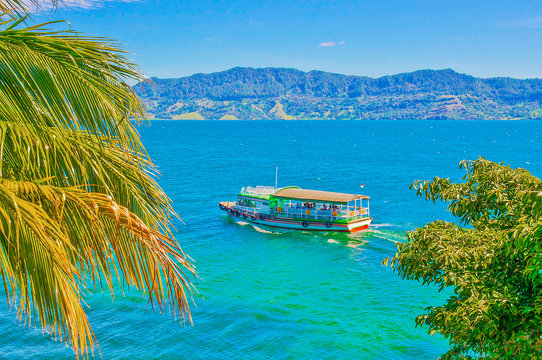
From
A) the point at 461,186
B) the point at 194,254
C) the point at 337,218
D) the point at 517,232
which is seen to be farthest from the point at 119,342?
the point at 337,218

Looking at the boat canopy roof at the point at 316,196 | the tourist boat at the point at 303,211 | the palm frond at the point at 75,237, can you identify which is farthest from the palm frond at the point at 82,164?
the boat canopy roof at the point at 316,196

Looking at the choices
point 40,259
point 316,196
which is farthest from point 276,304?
point 40,259

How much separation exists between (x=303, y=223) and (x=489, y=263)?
41.1m

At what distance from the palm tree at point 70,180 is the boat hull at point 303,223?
46.4 m

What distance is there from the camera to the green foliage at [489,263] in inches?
340

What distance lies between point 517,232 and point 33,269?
337 inches

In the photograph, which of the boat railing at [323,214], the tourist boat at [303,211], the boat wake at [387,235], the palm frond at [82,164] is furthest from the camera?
the boat railing at [323,214]

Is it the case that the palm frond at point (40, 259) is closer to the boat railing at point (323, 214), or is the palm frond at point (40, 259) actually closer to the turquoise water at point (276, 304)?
the turquoise water at point (276, 304)

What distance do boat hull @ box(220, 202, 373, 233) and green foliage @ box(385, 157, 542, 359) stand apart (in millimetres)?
36422

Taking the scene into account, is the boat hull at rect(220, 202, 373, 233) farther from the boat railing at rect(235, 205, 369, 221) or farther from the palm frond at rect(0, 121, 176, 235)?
the palm frond at rect(0, 121, 176, 235)

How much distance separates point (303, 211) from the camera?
5297cm

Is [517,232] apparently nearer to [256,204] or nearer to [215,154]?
[256,204]

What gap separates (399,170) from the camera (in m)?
102

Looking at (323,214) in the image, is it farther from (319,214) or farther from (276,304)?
(276,304)
